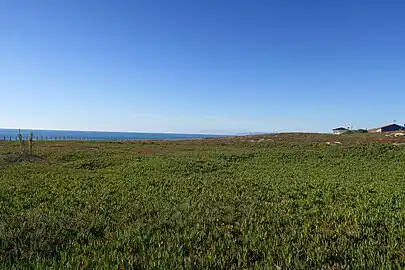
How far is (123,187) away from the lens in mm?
16359

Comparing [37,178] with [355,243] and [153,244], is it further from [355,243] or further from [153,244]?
[355,243]

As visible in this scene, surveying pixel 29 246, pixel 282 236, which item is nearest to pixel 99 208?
pixel 29 246

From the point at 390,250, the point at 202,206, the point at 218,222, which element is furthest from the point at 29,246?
the point at 390,250

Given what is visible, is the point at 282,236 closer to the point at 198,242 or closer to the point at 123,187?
the point at 198,242

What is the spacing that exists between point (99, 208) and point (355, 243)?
27.6 feet

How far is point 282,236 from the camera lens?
26.7ft

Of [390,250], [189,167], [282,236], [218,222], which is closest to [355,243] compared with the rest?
[390,250]

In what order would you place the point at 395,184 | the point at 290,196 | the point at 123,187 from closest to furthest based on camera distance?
1. the point at 290,196
2. the point at 123,187
3. the point at 395,184

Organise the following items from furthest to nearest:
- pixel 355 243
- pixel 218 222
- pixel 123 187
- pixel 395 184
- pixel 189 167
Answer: pixel 189 167 → pixel 395 184 → pixel 123 187 → pixel 218 222 → pixel 355 243

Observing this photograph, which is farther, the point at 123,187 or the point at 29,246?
the point at 123,187

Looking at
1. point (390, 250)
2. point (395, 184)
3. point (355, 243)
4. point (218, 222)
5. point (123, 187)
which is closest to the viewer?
point (390, 250)

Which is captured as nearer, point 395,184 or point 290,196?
point 290,196

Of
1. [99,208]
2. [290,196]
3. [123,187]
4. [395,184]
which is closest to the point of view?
[99,208]

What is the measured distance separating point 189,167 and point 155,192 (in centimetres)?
1258
